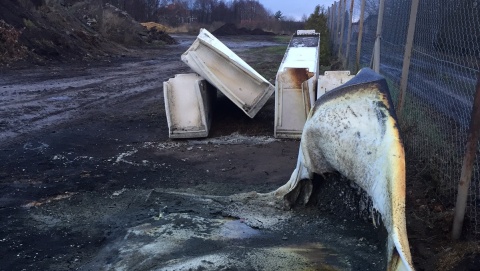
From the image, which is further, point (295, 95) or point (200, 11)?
point (200, 11)

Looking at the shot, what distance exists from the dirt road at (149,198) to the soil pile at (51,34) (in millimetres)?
6173

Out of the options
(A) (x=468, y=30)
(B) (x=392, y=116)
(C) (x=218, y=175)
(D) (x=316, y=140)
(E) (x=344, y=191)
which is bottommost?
(C) (x=218, y=175)

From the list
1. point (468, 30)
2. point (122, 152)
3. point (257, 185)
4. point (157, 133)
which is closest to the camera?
point (468, 30)

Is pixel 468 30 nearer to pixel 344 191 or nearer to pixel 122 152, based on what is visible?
pixel 344 191

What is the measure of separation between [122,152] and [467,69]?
3.85 metres

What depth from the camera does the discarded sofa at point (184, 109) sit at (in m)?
6.11

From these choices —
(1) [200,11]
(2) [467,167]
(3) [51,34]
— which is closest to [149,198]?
(2) [467,167]

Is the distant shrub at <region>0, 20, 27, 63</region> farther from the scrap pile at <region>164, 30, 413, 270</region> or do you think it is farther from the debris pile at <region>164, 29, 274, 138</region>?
the scrap pile at <region>164, 30, 413, 270</region>

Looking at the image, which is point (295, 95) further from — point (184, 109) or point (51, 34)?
point (51, 34)

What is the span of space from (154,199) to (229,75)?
3208 millimetres

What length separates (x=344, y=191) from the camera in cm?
282

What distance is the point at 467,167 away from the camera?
2855mm

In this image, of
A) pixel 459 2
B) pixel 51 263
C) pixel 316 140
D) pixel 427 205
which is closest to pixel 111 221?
pixel 51 263

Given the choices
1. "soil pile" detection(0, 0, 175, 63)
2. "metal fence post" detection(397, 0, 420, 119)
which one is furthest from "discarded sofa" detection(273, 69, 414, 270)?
"soil pile" detection(0, 0, 175, 63)
